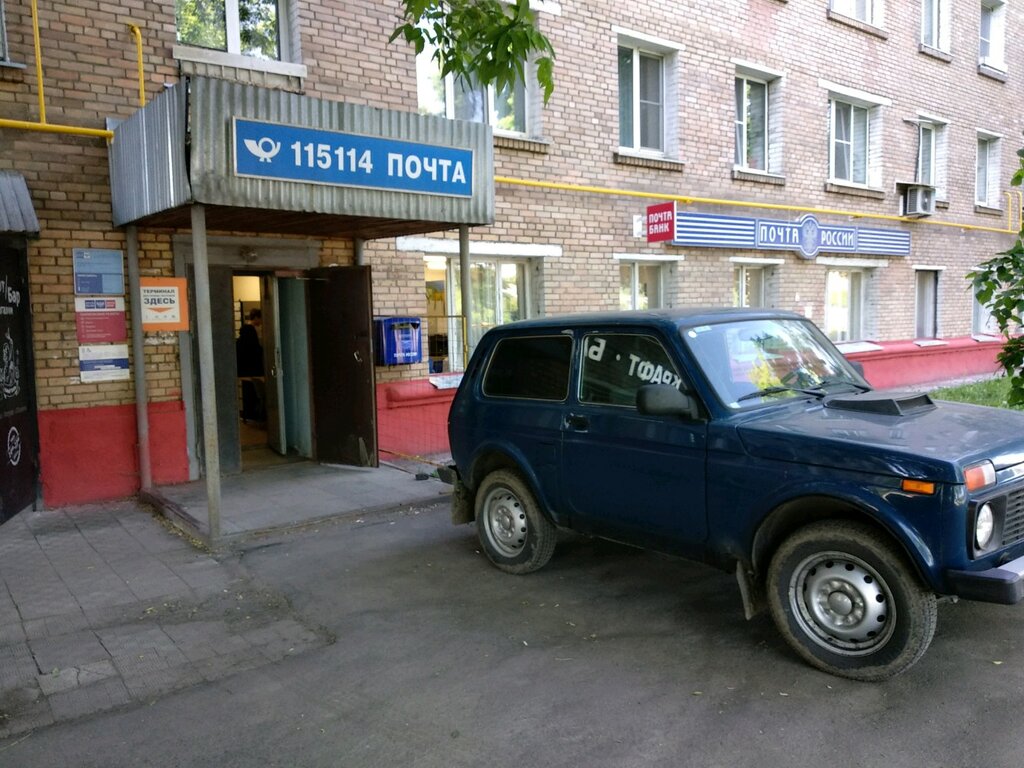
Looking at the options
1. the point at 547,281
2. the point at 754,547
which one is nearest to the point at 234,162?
the point at 754,547

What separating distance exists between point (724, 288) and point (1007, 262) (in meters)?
6.50

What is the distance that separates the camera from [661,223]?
37.0 ft

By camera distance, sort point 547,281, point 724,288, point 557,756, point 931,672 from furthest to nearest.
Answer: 1. point 724,288
2. point 547,281
3. point 931,672
4. point 557,756

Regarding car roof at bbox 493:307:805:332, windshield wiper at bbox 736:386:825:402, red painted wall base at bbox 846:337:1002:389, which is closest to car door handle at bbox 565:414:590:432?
car roof at bbox 493:307:805:332

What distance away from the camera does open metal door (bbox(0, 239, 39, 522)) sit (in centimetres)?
664

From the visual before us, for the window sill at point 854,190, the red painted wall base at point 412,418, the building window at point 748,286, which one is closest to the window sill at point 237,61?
the red painted wall base at point 412,418

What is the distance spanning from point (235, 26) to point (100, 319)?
10.8ft

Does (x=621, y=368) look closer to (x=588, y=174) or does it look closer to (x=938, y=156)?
(x=588, y=174)

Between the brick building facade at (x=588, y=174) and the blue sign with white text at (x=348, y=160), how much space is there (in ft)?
1.39

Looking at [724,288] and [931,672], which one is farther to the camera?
[724,288]

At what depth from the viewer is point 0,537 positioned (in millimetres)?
6527

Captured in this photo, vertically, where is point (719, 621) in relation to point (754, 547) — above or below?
below

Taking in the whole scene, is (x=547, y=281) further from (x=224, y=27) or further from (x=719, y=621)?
(x=719, y=621)

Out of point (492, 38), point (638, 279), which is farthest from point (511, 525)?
point (638, 279)
